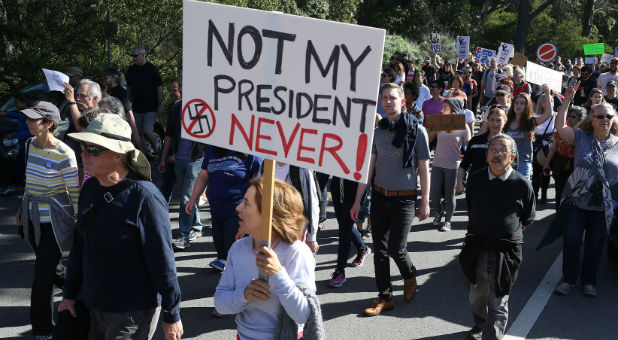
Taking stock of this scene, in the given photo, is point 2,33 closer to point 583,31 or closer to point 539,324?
point 539,324

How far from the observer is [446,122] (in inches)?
319

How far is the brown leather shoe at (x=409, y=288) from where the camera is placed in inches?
228

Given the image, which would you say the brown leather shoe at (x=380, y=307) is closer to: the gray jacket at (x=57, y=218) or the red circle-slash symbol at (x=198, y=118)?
the gray jacket at (x=57, y=218)

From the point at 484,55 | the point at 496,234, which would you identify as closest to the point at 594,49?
the point at 484,55

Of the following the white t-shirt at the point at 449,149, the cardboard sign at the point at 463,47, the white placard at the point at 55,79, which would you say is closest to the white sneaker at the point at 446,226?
the white t-shirt at the point at 449,149

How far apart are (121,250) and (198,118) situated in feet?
2.51

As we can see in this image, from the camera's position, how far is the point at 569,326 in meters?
5.40

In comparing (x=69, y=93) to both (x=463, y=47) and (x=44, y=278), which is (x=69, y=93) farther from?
(x=463, y=47)

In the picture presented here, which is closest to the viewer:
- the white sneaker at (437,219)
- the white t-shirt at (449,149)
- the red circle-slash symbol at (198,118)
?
the red circle-slash symbol at (198,118)

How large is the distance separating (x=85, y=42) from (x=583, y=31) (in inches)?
1538

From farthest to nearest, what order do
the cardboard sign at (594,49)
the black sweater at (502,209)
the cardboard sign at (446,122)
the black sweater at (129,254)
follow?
the cardboard sign at (594,49)
the cardboard sign at (446,122)
the black sweater at (502,209)
the black sweater at (129,254)

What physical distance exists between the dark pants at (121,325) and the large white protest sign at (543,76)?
6.36 meters

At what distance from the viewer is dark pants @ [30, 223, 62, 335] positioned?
4.62 meters

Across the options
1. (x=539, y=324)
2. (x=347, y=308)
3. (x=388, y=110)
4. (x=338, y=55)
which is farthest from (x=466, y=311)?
(x=338, y=55)
